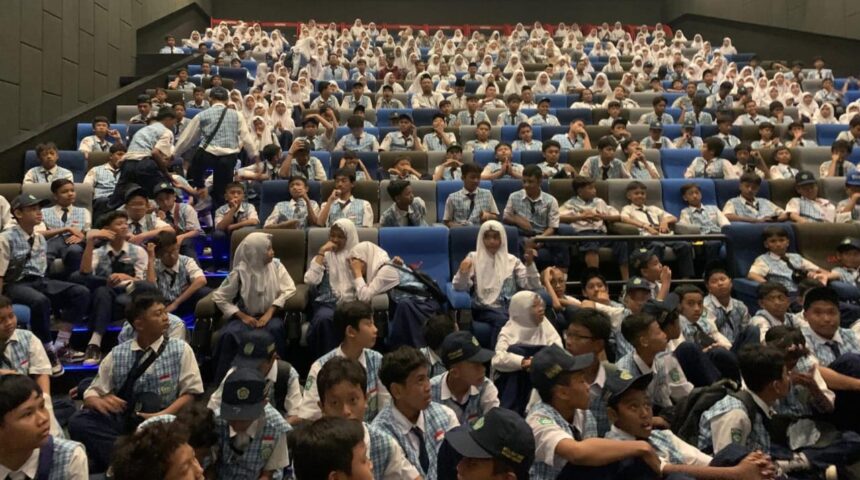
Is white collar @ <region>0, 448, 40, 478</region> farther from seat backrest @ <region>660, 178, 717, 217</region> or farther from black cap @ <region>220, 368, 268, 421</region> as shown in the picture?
seat backrest @ <region>660, 178, 717, 217</region>

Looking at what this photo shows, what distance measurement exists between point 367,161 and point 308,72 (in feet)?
18.6

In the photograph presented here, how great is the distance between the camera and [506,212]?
5828 millimetres

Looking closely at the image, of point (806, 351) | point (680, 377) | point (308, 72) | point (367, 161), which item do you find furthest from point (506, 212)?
point (308, 72)

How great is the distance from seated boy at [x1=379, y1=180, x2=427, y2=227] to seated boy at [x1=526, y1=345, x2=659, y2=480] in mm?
3303

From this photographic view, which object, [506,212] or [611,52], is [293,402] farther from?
[611,52]

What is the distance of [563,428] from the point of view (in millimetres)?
2359

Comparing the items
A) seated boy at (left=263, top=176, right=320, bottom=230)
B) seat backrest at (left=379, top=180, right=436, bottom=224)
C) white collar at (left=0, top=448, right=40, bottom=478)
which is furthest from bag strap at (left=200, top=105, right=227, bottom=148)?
white collar at (left=0, top=448, right=40, bottom=478)

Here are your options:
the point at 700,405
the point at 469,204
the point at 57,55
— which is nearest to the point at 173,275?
the point at 469,204

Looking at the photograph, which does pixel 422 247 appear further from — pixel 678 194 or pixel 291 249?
pixel 678 194

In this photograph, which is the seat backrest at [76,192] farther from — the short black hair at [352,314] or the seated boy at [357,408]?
the seated boy at [357,408]

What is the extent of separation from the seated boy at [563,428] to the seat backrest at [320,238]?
9.11 ft

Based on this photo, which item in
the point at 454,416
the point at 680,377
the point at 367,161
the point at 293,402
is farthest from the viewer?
the point at 367,161

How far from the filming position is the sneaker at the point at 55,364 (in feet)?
13.0

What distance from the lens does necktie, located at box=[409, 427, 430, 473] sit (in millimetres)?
2623
